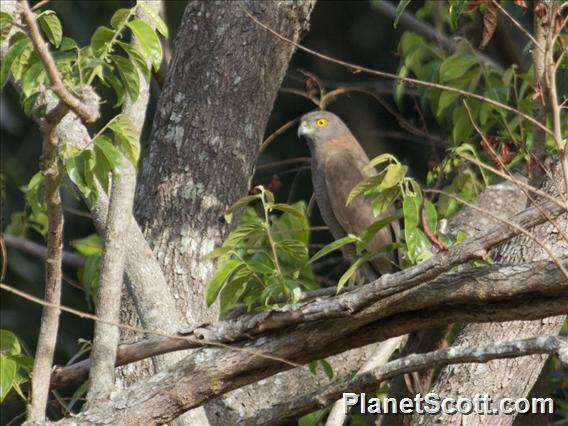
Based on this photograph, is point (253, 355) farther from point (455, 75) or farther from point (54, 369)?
point (455, 75)

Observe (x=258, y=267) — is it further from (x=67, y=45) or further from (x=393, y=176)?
(x=67, y=45)

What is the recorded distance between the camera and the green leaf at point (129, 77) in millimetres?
2758

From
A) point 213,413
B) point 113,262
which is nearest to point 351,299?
point 113,262

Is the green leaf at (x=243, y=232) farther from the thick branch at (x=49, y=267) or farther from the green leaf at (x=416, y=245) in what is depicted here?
the thick branch at (x=49, y=267)

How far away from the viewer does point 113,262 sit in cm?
291

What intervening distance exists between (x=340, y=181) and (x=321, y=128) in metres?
0.50

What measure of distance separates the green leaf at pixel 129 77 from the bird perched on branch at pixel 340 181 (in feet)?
7.01

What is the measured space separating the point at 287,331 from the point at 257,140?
164cm

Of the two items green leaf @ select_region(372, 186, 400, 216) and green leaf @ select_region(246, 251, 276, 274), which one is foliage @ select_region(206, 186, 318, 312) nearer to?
green leaf @ select_region(246, 251, 276, 274)

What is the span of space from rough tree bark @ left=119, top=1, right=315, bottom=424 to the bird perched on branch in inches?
32.3

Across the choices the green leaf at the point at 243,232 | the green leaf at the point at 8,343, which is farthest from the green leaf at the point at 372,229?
the green leaf at the point at 8,343

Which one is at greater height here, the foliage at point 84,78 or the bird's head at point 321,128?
the foliage at point 84,78

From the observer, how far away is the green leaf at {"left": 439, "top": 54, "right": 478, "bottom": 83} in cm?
443

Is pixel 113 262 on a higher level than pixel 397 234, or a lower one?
higher
